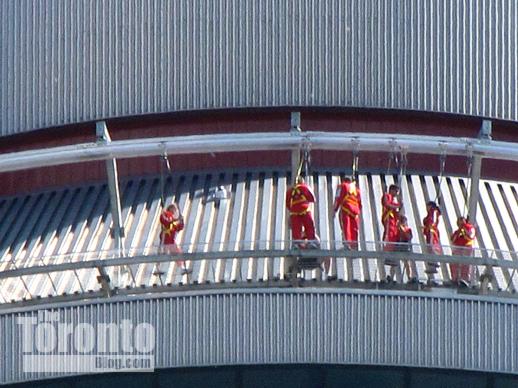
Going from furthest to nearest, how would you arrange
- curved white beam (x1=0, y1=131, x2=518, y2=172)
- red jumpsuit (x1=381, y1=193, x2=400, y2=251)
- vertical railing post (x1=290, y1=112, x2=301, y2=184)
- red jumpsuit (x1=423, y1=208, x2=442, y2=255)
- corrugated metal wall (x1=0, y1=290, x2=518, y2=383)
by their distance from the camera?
vertical railing post (x1=290, y1=112, x2=301, y2=184)
curved white beam (x1=0, y1=131, x2=518, y2=172)
red jumpsuit (x1=423, y1=208, x2=442, y2=255)
red jumpsuit (x1=381, y1=193, x2=400, y2=251)
corrugated metal wall (x1=0, y1=290, x2=518, y2=383)

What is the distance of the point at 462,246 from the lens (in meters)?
41.8

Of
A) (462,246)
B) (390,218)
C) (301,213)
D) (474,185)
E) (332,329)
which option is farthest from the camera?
(474,185)

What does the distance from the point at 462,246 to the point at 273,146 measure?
4.27 m

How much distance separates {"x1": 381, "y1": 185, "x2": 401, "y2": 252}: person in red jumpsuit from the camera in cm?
4209

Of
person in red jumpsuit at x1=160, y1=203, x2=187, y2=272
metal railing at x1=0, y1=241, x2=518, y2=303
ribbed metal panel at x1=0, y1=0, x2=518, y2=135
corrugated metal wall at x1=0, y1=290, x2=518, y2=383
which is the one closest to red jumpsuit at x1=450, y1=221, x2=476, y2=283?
metal railing at x1=0, y1=241, x2=518, y2=303

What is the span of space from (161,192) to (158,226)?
152cm

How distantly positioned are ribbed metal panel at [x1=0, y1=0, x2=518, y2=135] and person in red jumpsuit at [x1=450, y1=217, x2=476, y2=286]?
5.60 m

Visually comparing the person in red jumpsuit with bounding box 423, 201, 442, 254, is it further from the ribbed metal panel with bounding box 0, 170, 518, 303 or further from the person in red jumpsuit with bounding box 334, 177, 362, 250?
the person in red jumpsuit with bounding box 334, 177, 362, 250

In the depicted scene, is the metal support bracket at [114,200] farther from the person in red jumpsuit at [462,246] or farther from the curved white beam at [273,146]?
the person in red jumpsuit at [462,246]

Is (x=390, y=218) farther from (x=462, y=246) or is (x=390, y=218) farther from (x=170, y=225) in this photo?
(x=170, y=225)

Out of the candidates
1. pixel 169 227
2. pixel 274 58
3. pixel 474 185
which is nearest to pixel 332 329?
pixel 169 227

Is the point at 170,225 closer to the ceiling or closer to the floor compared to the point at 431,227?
closer to the ceiling

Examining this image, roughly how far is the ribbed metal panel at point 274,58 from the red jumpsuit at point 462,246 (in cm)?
566

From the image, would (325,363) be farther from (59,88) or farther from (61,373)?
(59,88)
